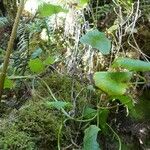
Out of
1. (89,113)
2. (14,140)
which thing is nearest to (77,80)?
(89,113)

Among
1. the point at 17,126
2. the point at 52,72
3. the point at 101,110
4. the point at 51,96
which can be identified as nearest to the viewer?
the point at 17,126

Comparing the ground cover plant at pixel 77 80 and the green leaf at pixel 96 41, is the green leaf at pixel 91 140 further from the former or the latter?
the green leaf at pixel 96 41

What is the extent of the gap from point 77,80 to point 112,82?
47 cm

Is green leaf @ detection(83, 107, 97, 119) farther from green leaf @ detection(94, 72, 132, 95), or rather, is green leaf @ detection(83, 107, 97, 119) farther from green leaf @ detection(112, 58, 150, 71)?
green leaf @ detection(112, 58, 150, 71)

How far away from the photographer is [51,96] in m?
2.11

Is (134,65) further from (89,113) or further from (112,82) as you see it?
(89,113)

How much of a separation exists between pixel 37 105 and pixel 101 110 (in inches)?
13.8

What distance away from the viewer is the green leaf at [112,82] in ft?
5.95

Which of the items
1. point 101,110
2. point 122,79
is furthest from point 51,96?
point 122,79

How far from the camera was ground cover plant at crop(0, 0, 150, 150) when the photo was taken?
181 cm

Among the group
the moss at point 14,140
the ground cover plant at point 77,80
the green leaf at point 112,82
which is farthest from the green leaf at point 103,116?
the moss at point 14,140

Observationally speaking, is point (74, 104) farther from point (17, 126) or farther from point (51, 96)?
point (17, 126)

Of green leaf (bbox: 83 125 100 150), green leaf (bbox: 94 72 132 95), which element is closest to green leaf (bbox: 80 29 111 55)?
green leaf (bbox: 94 72 132 95)

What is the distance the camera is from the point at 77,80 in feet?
7.50
